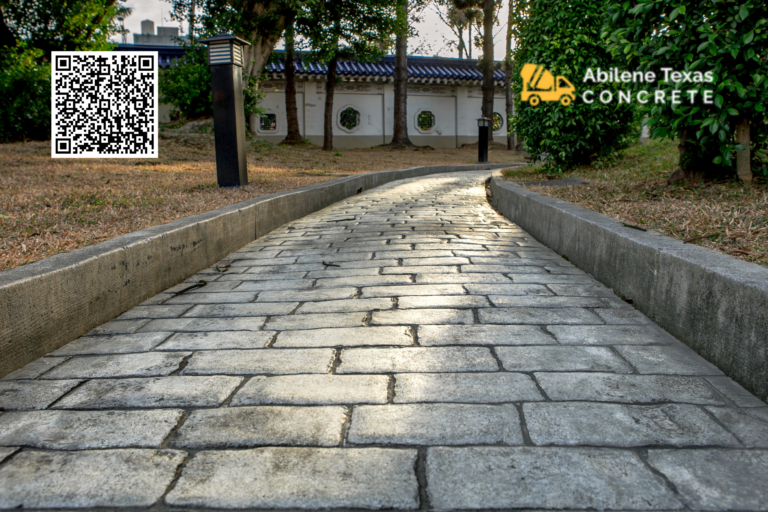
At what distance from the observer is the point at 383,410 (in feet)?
6.56

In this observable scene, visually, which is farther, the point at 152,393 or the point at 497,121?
the point at 497,121

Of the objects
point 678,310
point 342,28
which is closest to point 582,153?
point 678,310

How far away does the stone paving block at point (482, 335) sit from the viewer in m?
2.68

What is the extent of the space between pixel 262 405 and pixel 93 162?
9.42 metres

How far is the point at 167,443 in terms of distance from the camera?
180cm

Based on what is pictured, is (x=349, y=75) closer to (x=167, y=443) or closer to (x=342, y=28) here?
(x=342, y=28)

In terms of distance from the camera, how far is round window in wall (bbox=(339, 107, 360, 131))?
2733 centimetres

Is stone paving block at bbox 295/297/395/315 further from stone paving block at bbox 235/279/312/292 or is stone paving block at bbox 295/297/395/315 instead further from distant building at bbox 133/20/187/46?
distant building at bbox 133/20/187/46

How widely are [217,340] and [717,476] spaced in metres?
2.12

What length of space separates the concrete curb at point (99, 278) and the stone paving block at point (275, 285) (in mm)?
518

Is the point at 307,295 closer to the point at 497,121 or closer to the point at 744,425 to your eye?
the point at 744,425

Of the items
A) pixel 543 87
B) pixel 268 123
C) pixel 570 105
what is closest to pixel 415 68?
pixel 268 123

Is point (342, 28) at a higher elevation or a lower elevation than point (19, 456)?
higher

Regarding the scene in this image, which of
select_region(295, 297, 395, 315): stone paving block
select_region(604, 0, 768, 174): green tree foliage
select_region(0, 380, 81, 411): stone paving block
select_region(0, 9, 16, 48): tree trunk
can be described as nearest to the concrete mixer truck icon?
select_region(604, 0, 768, 174): green tree foliage
